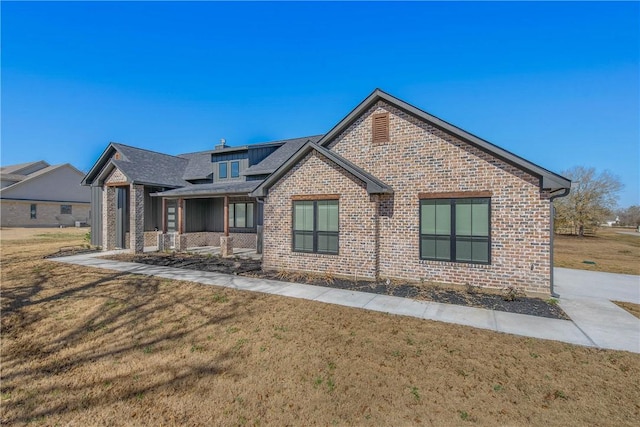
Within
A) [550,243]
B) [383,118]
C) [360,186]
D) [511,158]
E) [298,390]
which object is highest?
[383,118]

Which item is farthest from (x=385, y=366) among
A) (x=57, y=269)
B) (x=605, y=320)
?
(x=57, y=269)

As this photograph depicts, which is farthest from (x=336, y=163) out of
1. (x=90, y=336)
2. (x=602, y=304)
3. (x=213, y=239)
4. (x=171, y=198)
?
(x=213, y=239)

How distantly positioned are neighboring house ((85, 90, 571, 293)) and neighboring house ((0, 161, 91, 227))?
Answer: 45011mm

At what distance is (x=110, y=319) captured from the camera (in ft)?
21.3

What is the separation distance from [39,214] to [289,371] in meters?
51.3

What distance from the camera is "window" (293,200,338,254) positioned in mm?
10375

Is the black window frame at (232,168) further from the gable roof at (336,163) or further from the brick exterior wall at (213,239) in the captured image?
the gable roof at (336,163)

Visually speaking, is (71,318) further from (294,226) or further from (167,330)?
(294,226)

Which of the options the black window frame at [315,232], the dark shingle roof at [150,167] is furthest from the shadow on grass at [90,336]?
the dark shingle roof at [150,167]

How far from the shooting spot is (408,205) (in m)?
9.73

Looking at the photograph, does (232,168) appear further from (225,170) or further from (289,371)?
(289,371)

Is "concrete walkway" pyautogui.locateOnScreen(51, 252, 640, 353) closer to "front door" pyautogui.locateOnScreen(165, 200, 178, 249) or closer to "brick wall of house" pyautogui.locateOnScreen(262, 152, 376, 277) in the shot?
"brick wall of house" pyautogui.locateOnScreen(262, 152, 376, 277)

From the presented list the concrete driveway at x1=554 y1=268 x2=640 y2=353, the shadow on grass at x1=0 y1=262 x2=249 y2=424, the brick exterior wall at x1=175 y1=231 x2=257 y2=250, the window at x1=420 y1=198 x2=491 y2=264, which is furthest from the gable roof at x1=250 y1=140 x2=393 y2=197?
the brick exterior wall at x1=175 y1=231 x2=257 y2=250

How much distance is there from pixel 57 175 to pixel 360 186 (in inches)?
2038
